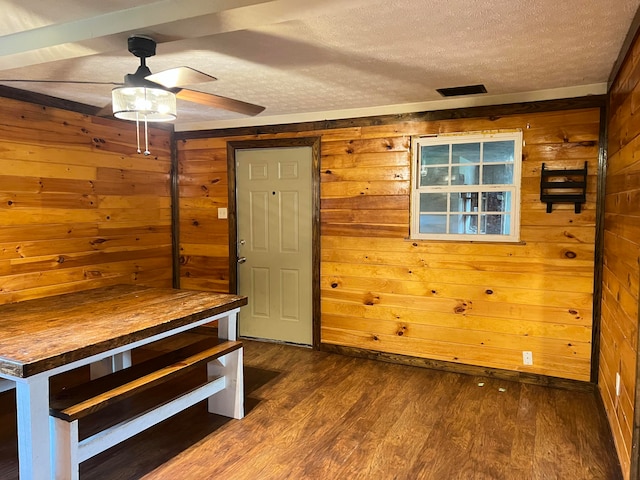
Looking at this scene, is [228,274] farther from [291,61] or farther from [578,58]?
[578,58]

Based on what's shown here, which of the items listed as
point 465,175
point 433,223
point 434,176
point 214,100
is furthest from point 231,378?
point 465,175

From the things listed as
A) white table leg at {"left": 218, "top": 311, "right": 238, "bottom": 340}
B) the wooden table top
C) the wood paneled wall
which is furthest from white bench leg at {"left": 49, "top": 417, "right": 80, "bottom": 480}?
the wood paneled wall

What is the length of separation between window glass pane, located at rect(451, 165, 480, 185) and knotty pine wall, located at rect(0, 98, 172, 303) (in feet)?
9.54

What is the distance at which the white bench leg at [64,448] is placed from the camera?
1980 millimetres

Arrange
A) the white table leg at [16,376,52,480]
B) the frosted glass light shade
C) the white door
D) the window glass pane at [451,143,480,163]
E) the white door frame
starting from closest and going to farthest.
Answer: the white table leg at [16,376,52,480] → the frosted glass light shade → the window glass pane at [451,143,480,163] → the white door frame → the white door

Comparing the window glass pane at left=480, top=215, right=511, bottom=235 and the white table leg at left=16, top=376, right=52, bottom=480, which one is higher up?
the window glass pane at left=480, top=215, right=511, bottom=235

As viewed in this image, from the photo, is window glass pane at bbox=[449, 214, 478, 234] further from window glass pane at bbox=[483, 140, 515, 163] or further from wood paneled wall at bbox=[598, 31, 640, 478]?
wood paneled wall at bbox=[598, 31, 640, 478]

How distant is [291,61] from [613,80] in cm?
205

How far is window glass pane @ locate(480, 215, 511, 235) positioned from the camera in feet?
11.6

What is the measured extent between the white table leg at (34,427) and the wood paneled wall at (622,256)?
8.21ft

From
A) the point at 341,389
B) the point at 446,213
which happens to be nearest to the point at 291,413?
the point at 341,389

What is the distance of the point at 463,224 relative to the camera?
368 centimetres

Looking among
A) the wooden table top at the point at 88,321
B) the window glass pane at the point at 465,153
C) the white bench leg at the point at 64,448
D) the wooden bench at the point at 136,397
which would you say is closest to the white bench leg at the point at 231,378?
the wooden bench at the point at 136,397

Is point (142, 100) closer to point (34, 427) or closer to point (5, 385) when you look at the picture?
point (34, 427)
